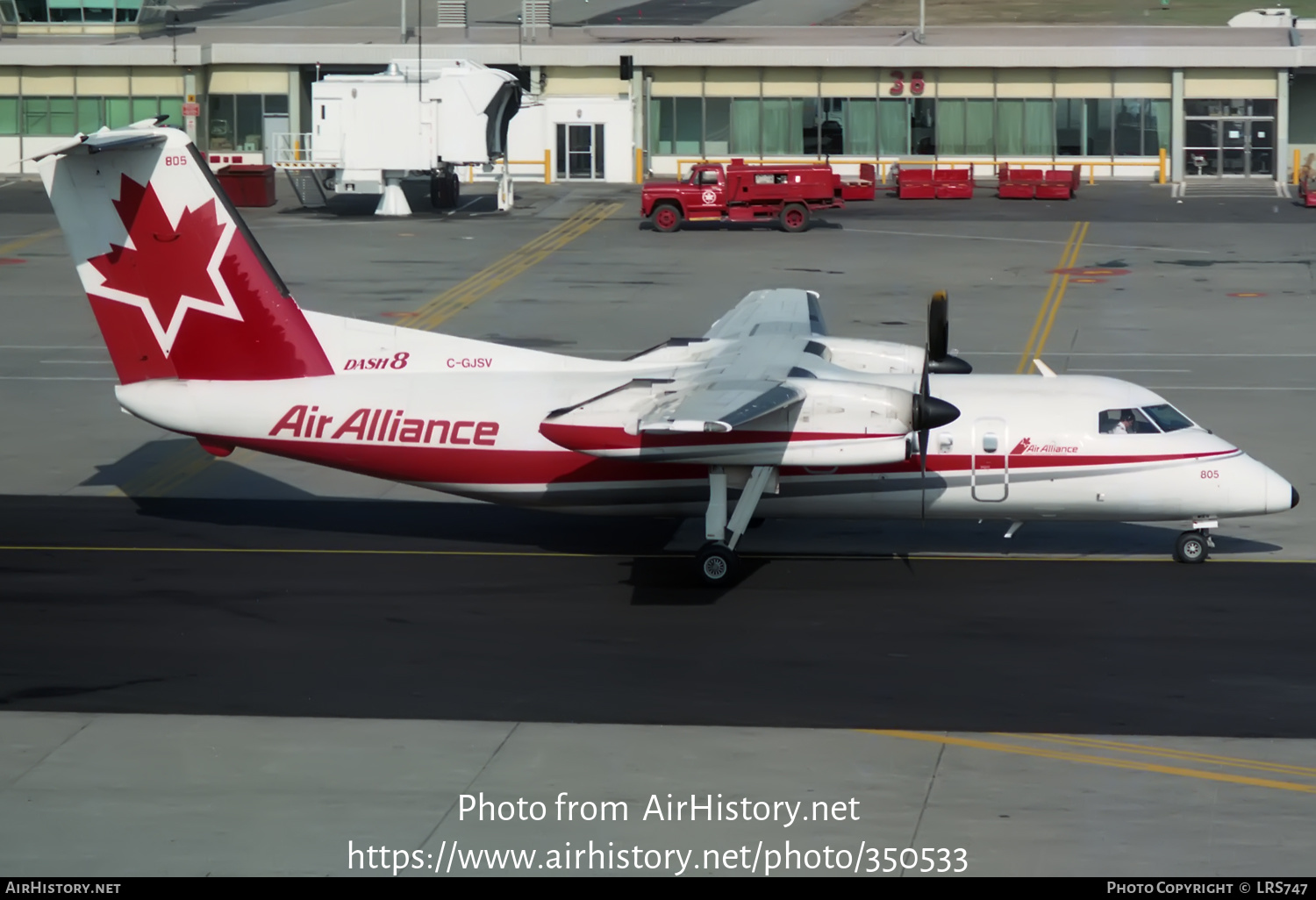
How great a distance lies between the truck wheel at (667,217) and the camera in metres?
60.8

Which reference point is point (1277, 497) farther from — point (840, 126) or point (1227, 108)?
point (1227, 108)

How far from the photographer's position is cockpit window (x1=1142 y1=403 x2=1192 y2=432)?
79.2 feet

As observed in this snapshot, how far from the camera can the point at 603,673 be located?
19.8 meters

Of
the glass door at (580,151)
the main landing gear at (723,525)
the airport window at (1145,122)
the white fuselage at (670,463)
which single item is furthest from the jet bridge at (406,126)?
the main landing gear at (723,525)

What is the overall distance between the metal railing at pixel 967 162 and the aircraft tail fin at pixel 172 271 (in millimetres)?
52506

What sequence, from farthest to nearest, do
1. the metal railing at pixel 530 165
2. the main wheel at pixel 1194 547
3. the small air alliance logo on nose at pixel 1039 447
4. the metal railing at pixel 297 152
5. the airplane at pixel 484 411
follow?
the metal railing at pixel 530 165 < the metal railing at pixel 297 152 < the main wheel at pixel 1194 547 < the small air alliance logo on nose at pixel 1039 447 < the airplane at pixel 484 411

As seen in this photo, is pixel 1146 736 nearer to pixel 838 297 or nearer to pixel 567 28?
pixel 838 297

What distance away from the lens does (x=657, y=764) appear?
16797mm

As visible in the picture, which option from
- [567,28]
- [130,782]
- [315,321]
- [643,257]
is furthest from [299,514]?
[567,28]

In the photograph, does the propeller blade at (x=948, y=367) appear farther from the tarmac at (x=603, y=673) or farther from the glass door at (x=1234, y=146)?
the glass door at (x=1234, y=146)

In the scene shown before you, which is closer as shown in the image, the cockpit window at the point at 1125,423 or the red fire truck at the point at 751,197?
the cockpit window at the point at 1125,423

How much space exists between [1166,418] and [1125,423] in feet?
2.35

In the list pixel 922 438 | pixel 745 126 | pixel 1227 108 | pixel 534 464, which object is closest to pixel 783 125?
pixel 745 126

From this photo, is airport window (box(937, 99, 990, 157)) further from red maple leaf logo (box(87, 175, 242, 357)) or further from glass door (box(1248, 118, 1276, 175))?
red maple leaf logo (box(87, 175, 242, 357))
